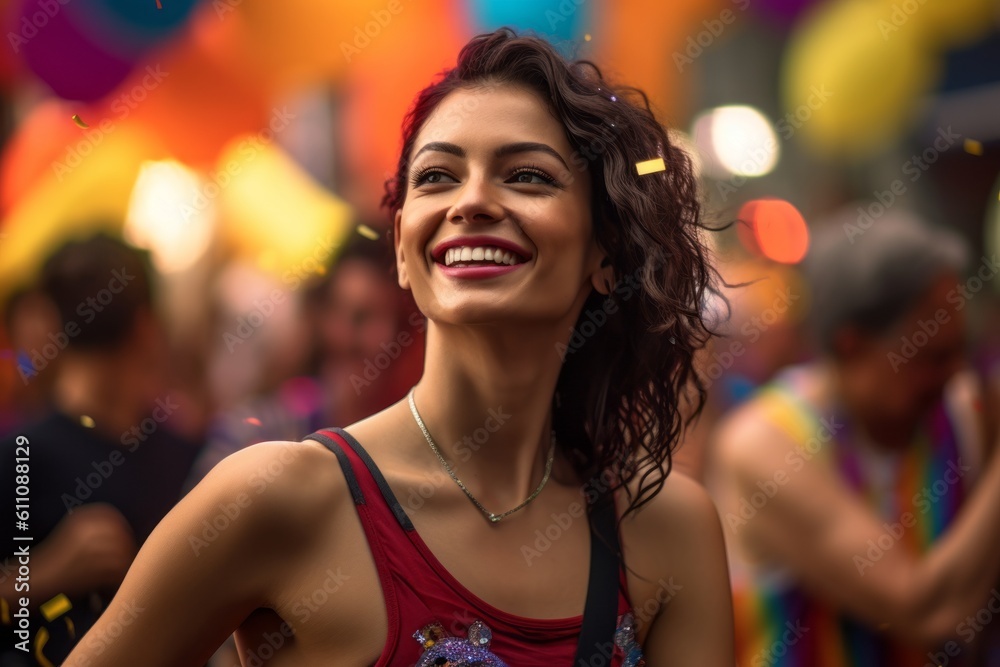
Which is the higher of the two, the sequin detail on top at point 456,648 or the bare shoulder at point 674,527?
the sequin detail on top at point 456,648

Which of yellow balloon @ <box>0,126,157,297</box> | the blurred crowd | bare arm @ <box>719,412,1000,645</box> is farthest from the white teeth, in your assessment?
yellow balloon @ <box>0,126,157,297</box>

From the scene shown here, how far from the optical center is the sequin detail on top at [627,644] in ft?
5.94

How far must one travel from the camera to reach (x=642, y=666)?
1842 mm

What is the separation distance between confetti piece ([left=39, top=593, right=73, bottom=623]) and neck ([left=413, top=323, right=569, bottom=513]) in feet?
3.86

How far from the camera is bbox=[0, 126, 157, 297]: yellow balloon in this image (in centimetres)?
337

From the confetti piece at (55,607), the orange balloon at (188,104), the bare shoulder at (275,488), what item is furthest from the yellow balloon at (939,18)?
the confetti piece at (55,607)

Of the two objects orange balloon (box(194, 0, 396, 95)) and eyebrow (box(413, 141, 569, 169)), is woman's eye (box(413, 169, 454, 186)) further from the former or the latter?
orange balloon (box(194, 0, 396, 95))

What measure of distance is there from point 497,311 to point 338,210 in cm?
268

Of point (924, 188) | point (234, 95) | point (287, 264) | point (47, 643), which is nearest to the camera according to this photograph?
point (47, 643)

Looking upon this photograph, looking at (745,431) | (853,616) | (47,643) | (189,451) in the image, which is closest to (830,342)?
(745,431)

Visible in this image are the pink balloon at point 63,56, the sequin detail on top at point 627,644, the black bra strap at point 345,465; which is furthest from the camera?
the pink balloon at point 63,56

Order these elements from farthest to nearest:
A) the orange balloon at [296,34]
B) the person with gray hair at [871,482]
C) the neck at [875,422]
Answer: the orange balloon at [296,34]
the neck at [875,422]
the person with gray hair at [871,482]

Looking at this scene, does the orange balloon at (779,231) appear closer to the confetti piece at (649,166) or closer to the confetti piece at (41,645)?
the confetti piece at (649,166)

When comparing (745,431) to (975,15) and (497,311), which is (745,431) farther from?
(975,15)
